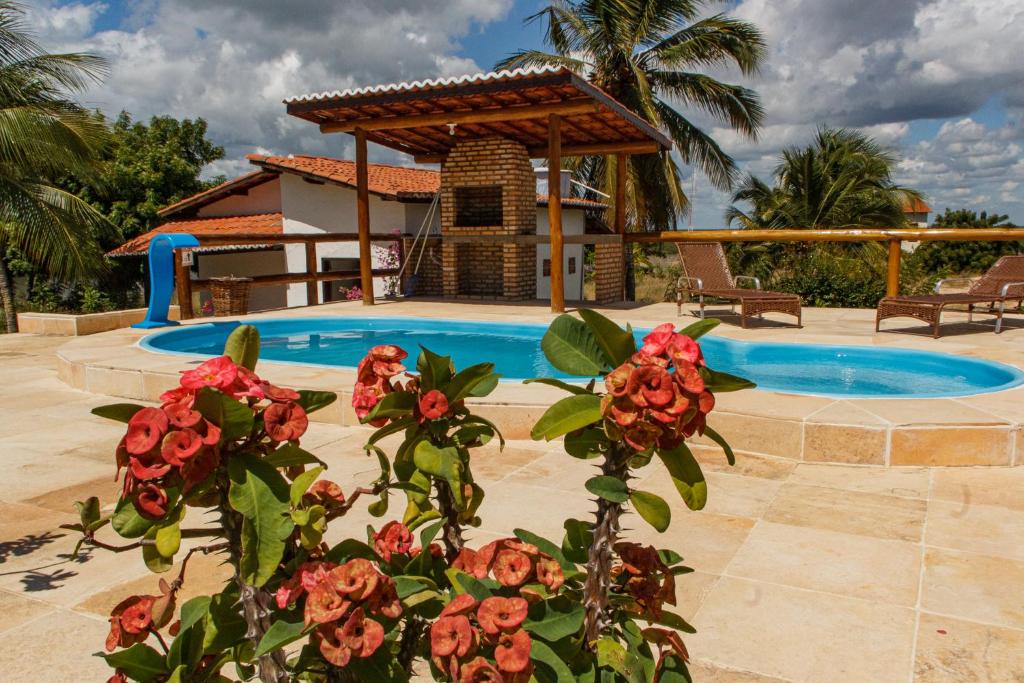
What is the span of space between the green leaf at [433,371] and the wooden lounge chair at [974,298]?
25.1ft

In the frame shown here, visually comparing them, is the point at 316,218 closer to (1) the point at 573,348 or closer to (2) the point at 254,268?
(2) the point at 254,268

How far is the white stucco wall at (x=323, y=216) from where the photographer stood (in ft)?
54.7

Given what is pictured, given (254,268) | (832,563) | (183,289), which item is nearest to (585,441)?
(832,563)

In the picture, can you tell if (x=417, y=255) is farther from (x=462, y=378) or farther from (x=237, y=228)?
(x=462, y=378)

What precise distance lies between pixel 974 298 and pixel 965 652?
23.0 feet

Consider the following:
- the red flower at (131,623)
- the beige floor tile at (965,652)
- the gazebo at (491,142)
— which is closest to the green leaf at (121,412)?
the red flower at (131,623)

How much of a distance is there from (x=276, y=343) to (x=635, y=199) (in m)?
9.38

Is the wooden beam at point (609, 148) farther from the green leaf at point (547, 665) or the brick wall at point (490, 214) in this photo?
the green leaf at point (547, 665)

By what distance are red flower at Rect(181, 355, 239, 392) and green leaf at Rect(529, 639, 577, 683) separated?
0.56 meters

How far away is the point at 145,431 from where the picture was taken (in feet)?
3.02

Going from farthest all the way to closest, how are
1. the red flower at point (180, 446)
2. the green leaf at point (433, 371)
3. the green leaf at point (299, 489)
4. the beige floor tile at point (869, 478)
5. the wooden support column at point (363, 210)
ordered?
the wooden support column at point (363, 210)
the beige floor tile at point (869, 478)
the green leaf at point (433, 371)
the green leaf at point (299, 489)
the red flower at point (180, 446)

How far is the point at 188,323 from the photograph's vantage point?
9.52 meters

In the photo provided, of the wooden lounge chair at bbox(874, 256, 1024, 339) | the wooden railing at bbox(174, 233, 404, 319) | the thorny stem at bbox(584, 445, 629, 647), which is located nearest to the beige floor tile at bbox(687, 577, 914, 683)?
the thorny stem at bbox(584, 445, 629, 647)

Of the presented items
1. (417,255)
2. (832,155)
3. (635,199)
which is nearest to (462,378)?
(417,255)
